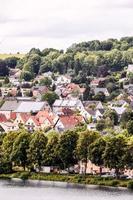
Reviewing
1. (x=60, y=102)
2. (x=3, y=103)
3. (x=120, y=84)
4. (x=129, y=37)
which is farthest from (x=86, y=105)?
(x=129, y=37)

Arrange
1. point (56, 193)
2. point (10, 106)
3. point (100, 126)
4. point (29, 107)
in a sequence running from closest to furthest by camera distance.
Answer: point (56, 193), point (100, 126), point (29, 107), point (10, 106)

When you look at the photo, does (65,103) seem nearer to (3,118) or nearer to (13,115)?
(13,115)

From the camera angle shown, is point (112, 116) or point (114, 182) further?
point (112, 116)

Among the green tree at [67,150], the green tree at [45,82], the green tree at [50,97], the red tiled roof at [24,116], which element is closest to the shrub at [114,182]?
the green tree at [67,150]

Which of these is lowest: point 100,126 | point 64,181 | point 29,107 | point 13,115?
point 64,181

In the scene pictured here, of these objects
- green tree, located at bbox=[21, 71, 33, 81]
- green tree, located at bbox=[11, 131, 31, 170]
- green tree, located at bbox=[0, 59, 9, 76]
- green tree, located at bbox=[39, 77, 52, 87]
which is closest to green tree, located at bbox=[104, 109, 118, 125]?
green tree, located at bbox=[11, 131, 31, 170]

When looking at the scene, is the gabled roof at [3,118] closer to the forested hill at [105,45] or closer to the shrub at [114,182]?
the shrub at [114,182]

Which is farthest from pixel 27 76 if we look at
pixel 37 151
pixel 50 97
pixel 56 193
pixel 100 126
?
pixel 56 193

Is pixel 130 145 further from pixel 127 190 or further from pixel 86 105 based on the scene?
pixel 86 105
